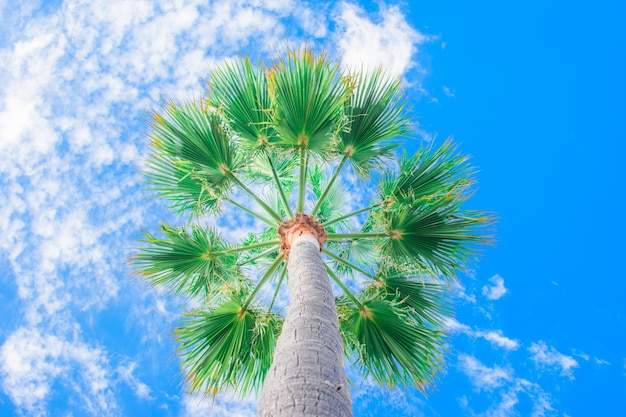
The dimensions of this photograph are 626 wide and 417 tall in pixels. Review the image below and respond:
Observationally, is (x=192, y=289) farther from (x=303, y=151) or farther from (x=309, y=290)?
(x=309, y=290)

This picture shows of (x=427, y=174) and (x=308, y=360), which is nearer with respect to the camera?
(x=308, y=360)

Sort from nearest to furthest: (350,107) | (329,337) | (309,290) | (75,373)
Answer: (329,337) < (309,290) < (350,107) < (75,373)

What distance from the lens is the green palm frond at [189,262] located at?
6164 millimetres

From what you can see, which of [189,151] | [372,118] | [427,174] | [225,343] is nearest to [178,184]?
[189,151]

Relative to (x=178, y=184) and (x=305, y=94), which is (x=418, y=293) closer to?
(x=305, y=94)

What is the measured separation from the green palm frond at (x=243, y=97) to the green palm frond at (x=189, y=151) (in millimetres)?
198

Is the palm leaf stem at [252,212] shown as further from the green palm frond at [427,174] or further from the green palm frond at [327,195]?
the green palm frond at [327,195]

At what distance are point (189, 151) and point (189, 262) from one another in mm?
1447

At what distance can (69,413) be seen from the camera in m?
20.2

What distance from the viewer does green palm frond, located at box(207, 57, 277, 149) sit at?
243 inches

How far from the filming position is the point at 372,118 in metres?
6.57

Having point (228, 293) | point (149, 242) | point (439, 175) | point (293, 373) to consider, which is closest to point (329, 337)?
point (293, 373)

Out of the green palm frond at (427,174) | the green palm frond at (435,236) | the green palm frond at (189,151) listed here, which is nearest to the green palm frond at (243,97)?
the green palm frond at (189,151)

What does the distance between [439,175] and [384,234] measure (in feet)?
3.60
